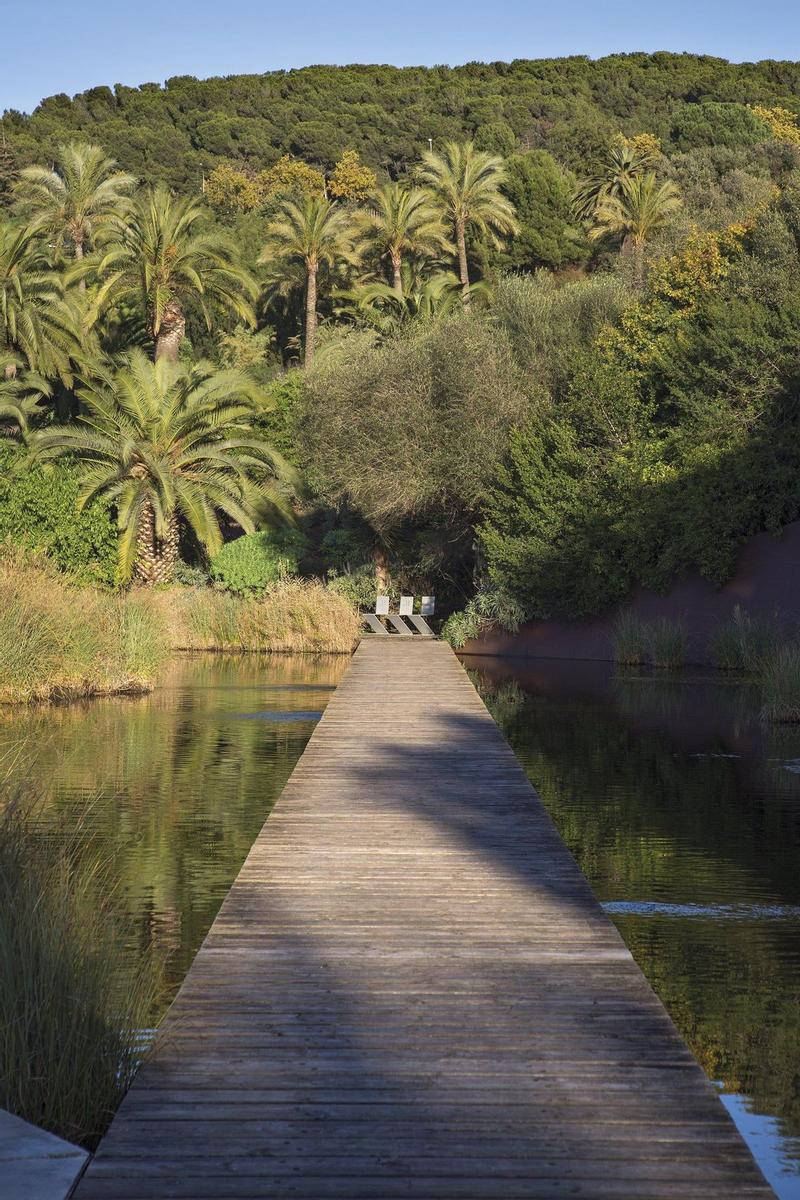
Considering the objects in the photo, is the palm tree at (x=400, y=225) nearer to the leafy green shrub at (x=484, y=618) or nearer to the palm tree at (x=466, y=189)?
the palm tree at (x=466, y=189)

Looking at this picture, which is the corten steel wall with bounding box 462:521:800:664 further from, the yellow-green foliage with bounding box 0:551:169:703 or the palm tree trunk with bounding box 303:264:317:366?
the palm tree trunk with bounding box 303:264:317:366

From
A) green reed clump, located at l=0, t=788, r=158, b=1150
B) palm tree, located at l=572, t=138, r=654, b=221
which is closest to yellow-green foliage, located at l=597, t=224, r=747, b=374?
palm tree, located at l=572, t=138, r=654, b=221

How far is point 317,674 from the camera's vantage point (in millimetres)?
26016

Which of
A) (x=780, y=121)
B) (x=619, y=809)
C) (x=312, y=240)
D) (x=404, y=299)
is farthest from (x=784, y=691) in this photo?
(x=780, y=121)

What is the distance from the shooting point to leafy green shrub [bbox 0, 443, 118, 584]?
31.4 meters

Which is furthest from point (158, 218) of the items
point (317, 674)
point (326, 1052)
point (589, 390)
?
point (326, 1052)

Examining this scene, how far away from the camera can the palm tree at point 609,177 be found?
55.3 metres

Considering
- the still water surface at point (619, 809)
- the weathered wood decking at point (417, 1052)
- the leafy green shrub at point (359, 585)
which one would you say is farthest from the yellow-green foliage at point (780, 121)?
the weathered wood decking at point (417, 1052)

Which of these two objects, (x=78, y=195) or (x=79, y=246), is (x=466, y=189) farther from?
(x=79, y=246)

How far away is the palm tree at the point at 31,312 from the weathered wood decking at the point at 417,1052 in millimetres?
29539

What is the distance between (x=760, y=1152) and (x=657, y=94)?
Answer: 252ft

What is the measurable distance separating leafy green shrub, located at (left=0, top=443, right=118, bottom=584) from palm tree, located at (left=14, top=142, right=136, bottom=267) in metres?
12.6

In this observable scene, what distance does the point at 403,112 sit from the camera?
75500mm

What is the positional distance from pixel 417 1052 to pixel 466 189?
4931 cm
